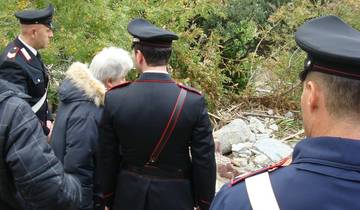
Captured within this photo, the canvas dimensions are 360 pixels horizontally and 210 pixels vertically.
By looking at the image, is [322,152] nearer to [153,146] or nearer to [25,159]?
[25,159]

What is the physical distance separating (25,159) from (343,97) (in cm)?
136

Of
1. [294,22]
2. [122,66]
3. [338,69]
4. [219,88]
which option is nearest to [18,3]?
[122,66]

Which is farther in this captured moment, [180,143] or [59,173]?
[180,143]

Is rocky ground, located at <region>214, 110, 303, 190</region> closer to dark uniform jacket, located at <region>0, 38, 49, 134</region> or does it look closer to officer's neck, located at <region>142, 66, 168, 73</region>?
dark uniform jacket, located at <region>0, 38, 49, 134</region>

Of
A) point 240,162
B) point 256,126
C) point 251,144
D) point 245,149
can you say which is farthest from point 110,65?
point 256,126

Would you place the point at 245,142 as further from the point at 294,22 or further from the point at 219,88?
the point at 294,22

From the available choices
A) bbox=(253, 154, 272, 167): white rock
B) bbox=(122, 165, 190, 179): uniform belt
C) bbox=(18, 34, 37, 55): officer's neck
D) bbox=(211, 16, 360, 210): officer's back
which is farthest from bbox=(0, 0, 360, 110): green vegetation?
bbox=(211, 16, 360, 210): officer's back

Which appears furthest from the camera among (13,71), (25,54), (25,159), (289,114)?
(289,114)

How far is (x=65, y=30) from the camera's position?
19.4ft

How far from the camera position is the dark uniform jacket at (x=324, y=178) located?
1369mm

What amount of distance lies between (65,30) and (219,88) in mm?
3493

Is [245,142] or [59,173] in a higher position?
[59,173]

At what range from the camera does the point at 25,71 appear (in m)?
4.77

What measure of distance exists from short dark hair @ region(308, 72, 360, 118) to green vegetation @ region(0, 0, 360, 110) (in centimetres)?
443
